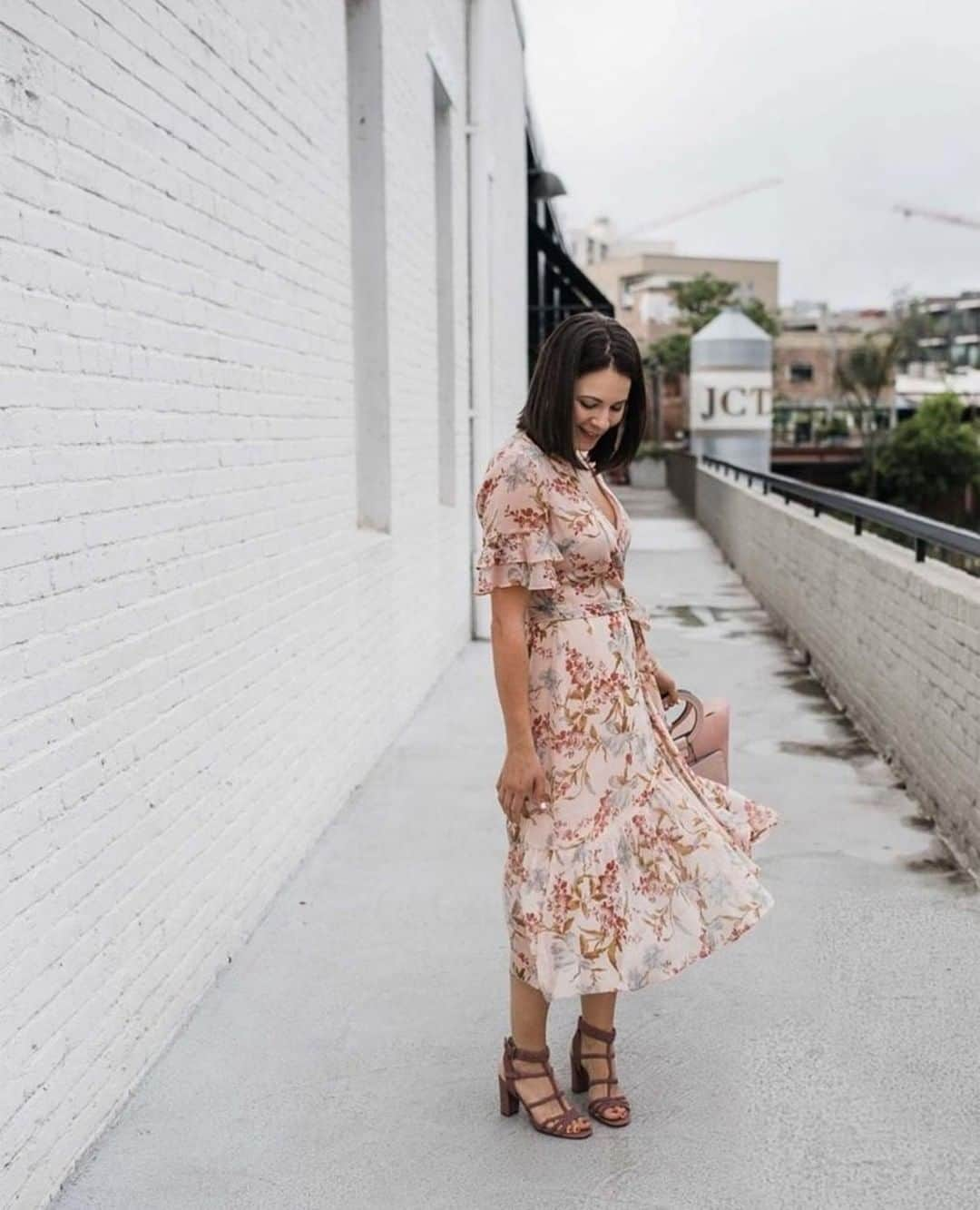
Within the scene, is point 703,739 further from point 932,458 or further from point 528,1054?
point 932,458

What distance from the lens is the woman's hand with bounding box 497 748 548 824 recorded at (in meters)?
2.78

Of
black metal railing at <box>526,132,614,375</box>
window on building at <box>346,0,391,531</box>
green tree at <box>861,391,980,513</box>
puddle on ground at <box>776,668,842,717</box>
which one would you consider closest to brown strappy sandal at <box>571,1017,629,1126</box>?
window on building at <box>346,0,391,531</box>

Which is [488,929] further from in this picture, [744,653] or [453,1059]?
[744,653]

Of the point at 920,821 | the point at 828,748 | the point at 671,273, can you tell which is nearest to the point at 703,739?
the point at 920,821

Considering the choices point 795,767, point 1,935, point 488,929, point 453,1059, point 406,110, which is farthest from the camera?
point 406,110

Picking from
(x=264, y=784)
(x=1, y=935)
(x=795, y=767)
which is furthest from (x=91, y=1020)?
(x=795, y=767)

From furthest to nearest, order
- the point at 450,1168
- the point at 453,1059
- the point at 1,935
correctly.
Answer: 1. the point at 453,1059
2. the point at 450,1168
3. the point at 1,935

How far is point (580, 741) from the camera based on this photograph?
282cm

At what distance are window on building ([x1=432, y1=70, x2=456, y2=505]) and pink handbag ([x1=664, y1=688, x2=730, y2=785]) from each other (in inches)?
237

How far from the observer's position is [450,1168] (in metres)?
2.83

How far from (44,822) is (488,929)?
186 cm

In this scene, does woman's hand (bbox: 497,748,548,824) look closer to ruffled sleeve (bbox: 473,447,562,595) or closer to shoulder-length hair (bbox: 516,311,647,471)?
ruffled sleeve (bbox: 473,447,562,595)

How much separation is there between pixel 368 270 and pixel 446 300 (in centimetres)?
251

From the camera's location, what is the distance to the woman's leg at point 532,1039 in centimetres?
297
